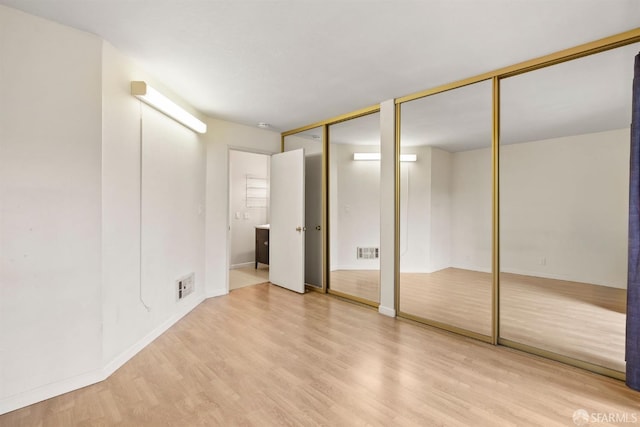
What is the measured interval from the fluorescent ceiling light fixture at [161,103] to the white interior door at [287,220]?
1.44 m

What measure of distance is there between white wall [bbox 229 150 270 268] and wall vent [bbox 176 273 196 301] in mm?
2608

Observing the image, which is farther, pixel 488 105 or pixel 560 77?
pixel 488 105

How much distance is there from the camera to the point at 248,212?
661 centimetres

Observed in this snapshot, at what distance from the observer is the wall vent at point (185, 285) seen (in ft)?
10.8

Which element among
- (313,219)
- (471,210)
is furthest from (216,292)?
(471,210)

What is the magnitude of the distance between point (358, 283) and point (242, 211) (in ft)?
11.5

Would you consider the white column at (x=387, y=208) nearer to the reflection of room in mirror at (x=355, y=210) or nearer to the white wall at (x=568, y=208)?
the reflection of room in mirror at (x=355, y=210)

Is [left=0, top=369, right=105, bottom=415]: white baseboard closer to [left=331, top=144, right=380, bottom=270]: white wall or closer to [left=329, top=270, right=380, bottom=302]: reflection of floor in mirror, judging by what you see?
[left=329, top=270, right=380, bottom=302]: reflection of floor in mirror

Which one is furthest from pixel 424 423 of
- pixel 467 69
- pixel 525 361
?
pixel 467 69

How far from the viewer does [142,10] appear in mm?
1808

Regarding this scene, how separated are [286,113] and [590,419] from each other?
12.8ft

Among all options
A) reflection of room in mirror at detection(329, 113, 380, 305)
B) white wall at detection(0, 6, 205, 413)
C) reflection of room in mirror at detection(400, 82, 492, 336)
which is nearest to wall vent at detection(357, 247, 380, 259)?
reflection of room in mirror at detection(329, 113, 380, 305)

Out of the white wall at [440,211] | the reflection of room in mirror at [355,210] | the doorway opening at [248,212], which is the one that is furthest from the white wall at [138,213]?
the white wall at [440,211]

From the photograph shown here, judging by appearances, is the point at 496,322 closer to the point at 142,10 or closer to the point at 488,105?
the point at 488,105
